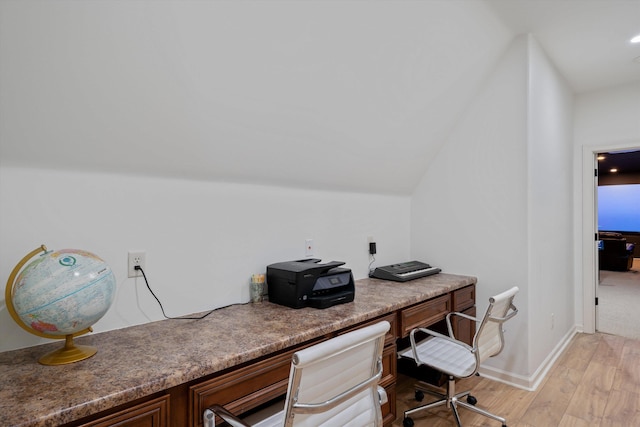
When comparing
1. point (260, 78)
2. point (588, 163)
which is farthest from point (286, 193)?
point (588, 163)

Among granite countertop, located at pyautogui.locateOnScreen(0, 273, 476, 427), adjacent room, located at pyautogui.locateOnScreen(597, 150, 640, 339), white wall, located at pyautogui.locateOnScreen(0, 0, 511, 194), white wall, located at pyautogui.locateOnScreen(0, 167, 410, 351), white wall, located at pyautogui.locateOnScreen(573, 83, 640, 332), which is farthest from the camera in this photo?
adjacent room, located at pyautogui.locateOnScreen(597, 150, 640, 339)

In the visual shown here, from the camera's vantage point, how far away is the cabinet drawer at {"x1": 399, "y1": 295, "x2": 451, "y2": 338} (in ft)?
6.70

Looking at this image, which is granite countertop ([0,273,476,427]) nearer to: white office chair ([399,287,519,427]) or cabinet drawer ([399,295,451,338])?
cabinet drawer ([399,295,451,338])

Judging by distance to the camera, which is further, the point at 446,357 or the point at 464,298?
the point at 464,298

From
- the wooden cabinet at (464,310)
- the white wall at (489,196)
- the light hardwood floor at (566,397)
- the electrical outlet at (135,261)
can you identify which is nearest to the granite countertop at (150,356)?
the electrical outlet at (135,261)

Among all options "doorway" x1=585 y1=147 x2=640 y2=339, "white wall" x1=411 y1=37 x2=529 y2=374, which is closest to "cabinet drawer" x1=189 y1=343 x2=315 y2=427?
"white wall" x1=411 y1=37 x2=529 y2=374

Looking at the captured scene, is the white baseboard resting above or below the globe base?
below

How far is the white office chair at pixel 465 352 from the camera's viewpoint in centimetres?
197

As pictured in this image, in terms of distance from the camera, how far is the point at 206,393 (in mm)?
1158

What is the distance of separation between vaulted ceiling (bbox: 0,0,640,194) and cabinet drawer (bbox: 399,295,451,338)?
0.97 metres

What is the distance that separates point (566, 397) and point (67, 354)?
117 inches

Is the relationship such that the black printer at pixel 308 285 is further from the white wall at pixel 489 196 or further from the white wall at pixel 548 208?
the white wall at pixel 548 208

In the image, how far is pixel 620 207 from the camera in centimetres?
922

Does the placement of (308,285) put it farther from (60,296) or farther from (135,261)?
(60,296)
